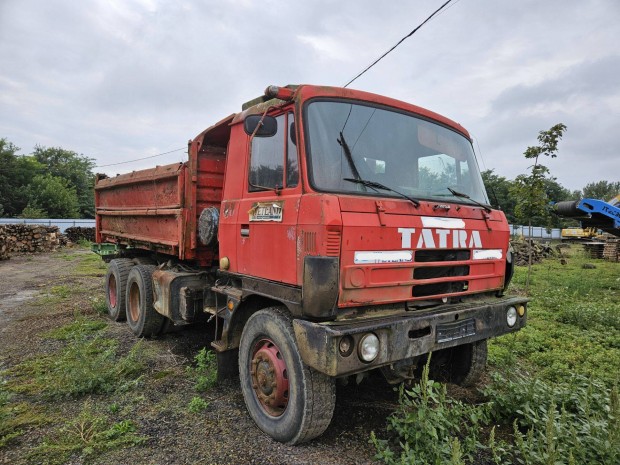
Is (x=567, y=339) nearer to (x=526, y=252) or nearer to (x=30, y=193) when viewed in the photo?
(x=526, y=252)

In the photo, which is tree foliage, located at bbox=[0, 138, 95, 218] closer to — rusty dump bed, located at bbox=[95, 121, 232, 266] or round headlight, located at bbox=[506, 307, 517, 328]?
rusty dump bed, located at bbox=[95, 121, 232, 266]

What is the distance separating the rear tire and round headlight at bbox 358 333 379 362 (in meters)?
3.71

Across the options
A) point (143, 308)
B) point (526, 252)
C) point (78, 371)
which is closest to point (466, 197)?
point (78, 371)

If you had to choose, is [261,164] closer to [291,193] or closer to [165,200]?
[291,193]

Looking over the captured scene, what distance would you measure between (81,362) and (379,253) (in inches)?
132

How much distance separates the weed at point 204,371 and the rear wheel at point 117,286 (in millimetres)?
2251

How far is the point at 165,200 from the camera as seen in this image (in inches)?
198

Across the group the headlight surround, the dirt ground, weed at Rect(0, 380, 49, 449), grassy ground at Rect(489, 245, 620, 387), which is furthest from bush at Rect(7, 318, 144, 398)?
grassy ground at Rect(489, 245, 620, 387)

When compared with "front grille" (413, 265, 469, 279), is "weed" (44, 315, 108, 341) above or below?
below

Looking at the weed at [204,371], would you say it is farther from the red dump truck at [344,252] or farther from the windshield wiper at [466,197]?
the windshield wiper at [466,197]

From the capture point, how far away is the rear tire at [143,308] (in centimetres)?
538

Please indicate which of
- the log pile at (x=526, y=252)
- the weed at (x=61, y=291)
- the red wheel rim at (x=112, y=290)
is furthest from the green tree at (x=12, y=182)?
the log pile at (x=526, y=252)

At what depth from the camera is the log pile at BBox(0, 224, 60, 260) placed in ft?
56.5

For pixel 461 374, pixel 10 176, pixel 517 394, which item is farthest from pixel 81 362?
pixel 10 176
